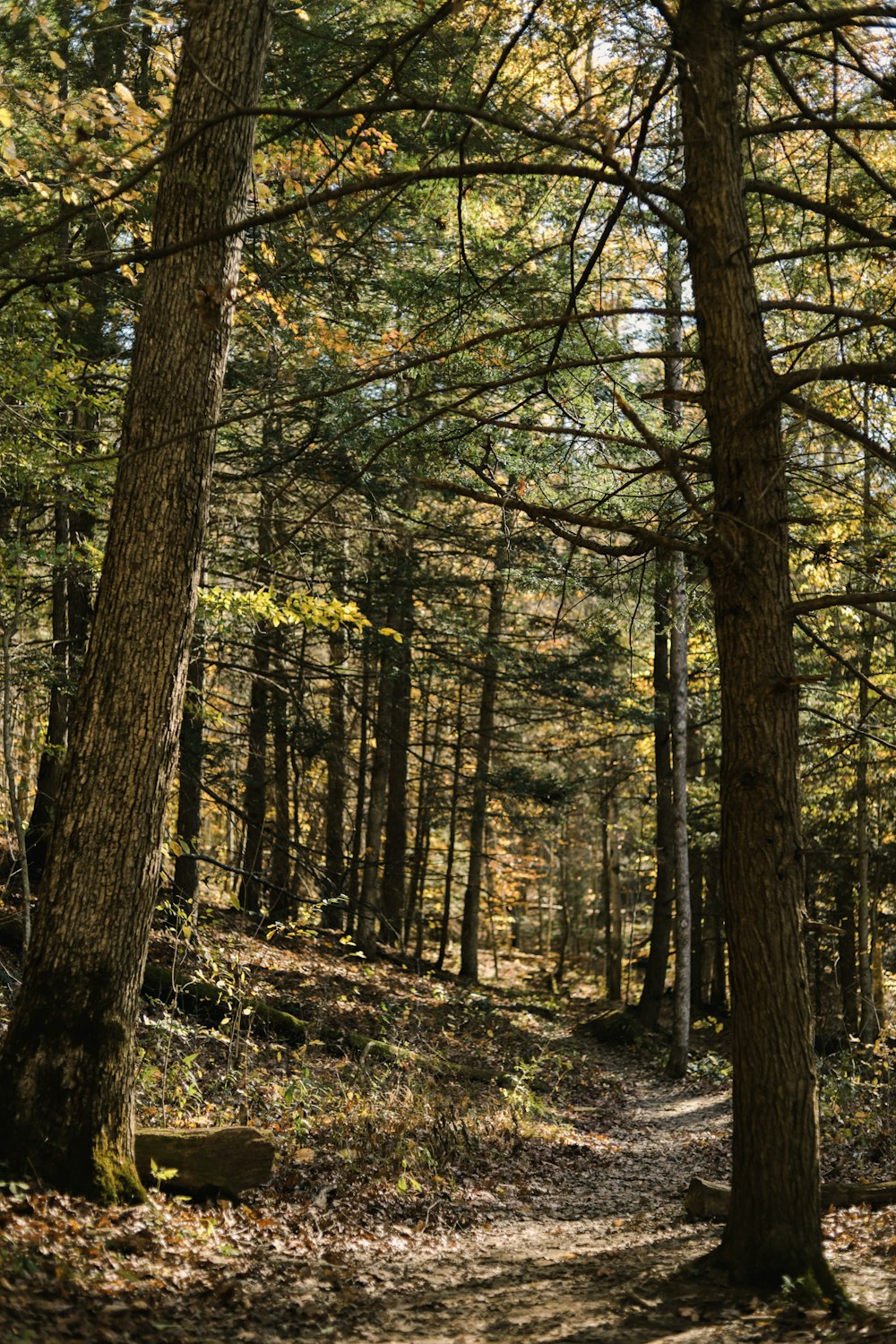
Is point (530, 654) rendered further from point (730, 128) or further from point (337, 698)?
point (730, 128)

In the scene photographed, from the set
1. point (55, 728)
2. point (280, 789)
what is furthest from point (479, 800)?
point (55, 728)

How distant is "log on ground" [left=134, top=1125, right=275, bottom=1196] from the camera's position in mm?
5246

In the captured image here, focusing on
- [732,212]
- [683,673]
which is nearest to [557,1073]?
[683,673]

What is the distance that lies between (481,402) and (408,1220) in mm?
7129

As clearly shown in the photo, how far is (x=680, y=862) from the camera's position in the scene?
14844mm

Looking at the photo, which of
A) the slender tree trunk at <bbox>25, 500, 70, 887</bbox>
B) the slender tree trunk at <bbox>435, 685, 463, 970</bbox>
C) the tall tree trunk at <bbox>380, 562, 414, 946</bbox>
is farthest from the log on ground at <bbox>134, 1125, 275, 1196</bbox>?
the tall tree trunk at <bbox>380, 562, 414, 946</bbox>

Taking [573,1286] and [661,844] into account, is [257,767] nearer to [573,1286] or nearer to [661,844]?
[661,844]

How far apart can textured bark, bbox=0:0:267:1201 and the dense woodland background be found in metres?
0.16

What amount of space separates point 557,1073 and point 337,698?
300 inches

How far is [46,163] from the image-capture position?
8.26m

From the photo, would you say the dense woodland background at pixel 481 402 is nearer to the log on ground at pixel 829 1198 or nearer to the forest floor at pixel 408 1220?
the forest floor at pixel 408 1220

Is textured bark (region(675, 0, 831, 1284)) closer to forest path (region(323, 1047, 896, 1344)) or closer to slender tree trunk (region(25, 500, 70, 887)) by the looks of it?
forest path (region(323, 1047, 896, 1344))

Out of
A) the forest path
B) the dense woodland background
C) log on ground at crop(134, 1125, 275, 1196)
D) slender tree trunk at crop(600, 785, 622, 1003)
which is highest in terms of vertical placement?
the dense woodland background

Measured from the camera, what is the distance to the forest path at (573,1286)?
4.32 m
